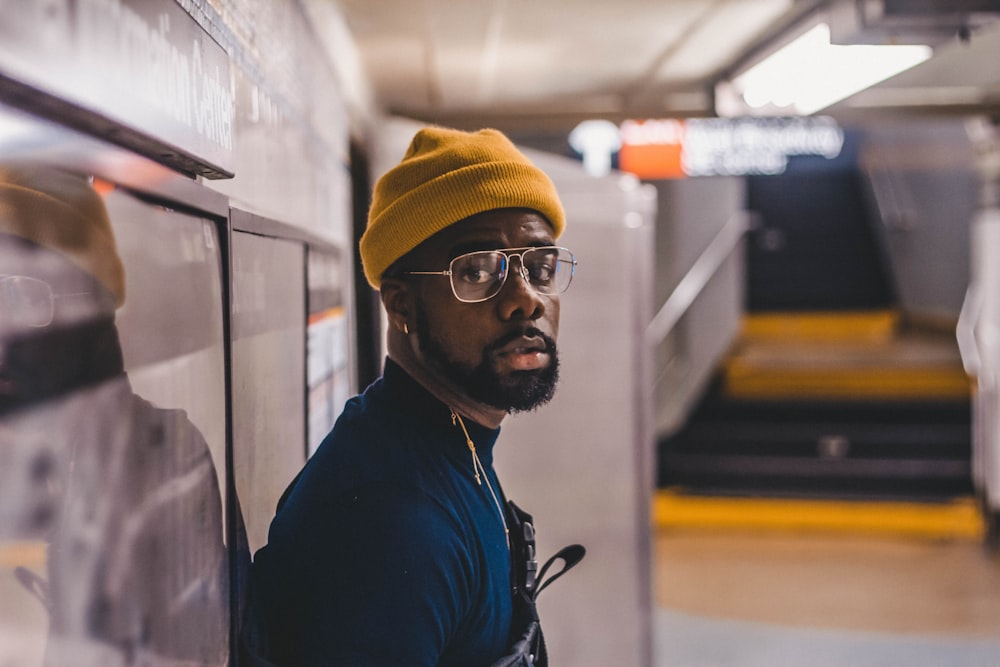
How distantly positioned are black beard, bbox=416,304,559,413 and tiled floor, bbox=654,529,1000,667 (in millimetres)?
3115

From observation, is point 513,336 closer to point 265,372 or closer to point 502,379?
point 502,379

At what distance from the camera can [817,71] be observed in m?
3.81

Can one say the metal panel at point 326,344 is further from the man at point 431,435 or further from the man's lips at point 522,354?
the man's lips at point 522,354

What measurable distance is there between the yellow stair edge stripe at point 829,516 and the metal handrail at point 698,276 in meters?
1.62

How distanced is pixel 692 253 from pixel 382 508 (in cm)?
769

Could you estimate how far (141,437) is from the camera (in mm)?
751

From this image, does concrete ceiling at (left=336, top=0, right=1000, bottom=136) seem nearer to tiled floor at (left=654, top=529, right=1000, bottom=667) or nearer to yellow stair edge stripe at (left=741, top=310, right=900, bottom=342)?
tiled floor at (left=654, top=529, right=1000, bottom=667)

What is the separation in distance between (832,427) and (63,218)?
6646mm

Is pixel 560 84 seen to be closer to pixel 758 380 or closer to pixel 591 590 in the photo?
pixel 591 590

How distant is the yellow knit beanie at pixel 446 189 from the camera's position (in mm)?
1069

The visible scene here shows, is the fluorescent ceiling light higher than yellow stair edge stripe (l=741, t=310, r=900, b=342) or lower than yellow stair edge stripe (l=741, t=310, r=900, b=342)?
higher

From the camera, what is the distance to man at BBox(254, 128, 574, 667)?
3.11 feet

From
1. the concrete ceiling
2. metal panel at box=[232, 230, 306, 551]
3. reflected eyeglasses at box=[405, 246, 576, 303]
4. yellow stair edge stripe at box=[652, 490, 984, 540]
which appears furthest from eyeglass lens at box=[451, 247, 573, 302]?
yellow stair edge stripe at box=[652, 490, 984, 540]

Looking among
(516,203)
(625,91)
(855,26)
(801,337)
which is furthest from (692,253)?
(516,203)
